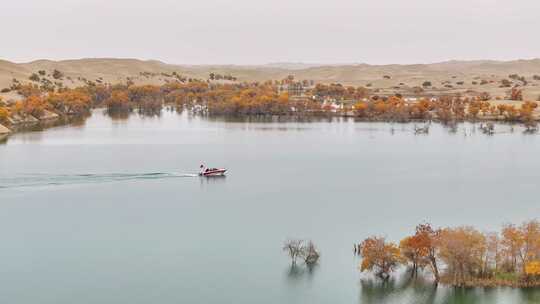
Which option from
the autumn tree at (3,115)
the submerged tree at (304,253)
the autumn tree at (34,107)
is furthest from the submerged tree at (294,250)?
the autumn tree at (34,107)

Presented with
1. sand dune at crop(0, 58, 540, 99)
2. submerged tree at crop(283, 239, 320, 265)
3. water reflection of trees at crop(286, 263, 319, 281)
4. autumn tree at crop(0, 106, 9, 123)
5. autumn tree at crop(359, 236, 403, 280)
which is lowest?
water reflection of trees at crop(286, 263, 319, 281)

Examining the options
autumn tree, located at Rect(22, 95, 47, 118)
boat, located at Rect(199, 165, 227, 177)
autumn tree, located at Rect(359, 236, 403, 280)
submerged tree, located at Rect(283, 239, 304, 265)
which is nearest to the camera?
autumn tree, located at Rect(359, 236, 403, 280)

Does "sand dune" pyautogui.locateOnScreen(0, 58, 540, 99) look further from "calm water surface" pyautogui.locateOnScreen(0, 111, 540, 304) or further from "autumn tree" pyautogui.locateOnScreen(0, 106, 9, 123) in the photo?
"calm water surface" pyautogui.locateOnScreen(0, 111, 540, 304)

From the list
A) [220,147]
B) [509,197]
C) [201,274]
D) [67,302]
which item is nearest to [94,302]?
[67,302]

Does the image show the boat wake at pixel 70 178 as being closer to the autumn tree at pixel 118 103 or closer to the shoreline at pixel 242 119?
the shoreline at pixel 242 119

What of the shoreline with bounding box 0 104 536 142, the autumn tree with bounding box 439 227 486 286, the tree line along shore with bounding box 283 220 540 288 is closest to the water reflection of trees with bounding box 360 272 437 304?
the tree line along shore with bounding box 283 220 540 288

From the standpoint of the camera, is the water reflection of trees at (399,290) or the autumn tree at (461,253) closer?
the water reflection of trees at (399,290)

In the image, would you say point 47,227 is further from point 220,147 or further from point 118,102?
point 118,102
